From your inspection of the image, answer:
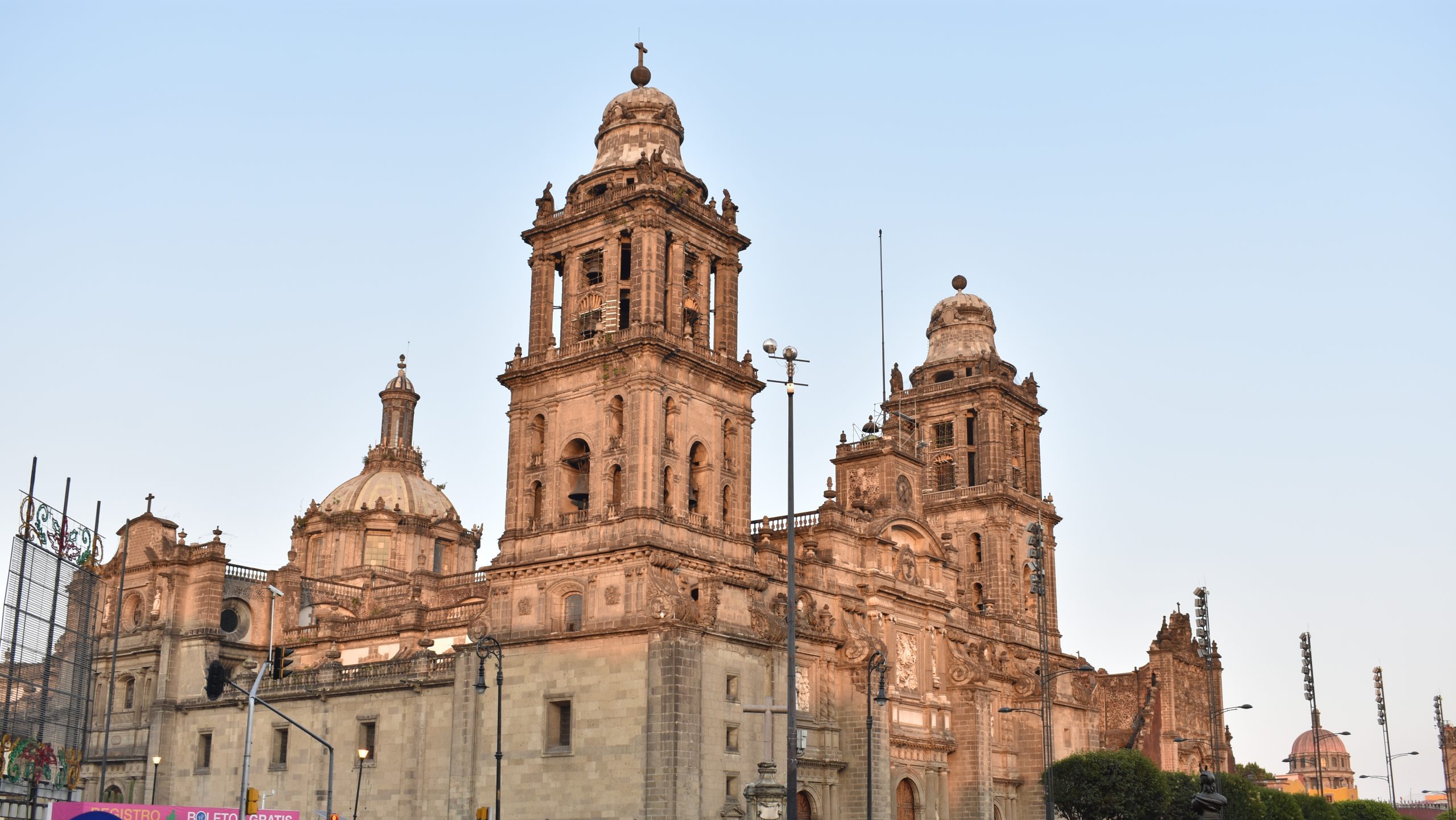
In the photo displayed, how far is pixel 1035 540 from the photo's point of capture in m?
49.7

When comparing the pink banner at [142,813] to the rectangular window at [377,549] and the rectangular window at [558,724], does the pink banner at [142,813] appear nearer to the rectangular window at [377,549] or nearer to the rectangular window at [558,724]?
the rectangular window at [558,724]

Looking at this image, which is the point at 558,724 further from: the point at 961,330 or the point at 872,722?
the point at 961,330

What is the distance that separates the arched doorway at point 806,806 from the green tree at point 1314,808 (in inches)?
1291

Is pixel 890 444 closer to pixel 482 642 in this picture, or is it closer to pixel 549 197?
pixel 549 197

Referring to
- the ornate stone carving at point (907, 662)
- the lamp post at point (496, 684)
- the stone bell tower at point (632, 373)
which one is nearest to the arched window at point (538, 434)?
the stone bell tower at point (632, 373)

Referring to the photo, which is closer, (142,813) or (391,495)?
(142,813)

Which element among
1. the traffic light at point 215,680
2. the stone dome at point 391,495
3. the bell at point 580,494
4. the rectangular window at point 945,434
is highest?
the rectangular window at point 945,434

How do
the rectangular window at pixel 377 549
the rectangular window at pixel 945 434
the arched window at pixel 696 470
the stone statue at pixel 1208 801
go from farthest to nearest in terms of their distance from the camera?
1. the rectangular window at pixel 377 549
2. the rectangular window at pixel 945 434
3. the arched window at pixel 696 470
4. the stone statue at pixel 1208 801

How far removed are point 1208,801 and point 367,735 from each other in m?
44.5

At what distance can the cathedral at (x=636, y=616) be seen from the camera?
174 feet

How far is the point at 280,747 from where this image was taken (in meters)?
64.2

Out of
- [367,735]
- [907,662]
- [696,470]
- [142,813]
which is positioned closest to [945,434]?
[907,662]

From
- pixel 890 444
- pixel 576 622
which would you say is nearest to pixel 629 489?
pixel 576 622

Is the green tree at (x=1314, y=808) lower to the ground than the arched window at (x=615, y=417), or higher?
lower
